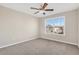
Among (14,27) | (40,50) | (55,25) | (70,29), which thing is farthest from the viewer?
(55,25)

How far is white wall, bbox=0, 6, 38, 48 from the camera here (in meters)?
3.59

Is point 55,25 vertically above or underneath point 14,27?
above

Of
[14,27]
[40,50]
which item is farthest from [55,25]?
[14,27]

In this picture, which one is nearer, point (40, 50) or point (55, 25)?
point (40, 50)

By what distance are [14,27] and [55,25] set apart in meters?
3.19

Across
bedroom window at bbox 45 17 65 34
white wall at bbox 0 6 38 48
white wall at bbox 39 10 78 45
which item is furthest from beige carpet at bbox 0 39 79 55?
bedroom window at bbox 45 17 65 34

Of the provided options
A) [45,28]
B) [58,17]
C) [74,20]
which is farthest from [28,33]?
[74,20]

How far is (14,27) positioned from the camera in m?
4.20

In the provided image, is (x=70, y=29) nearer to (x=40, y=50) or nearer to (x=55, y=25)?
(x=55, y=25)

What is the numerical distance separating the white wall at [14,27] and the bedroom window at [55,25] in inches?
53.8

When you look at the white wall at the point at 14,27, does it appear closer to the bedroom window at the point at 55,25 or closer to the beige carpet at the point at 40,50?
the beige carpet at the point at 40,50

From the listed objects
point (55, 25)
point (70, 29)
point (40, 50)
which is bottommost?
point (40, 50)

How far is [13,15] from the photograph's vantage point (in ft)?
13.6

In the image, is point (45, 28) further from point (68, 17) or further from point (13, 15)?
point (13, 15)
